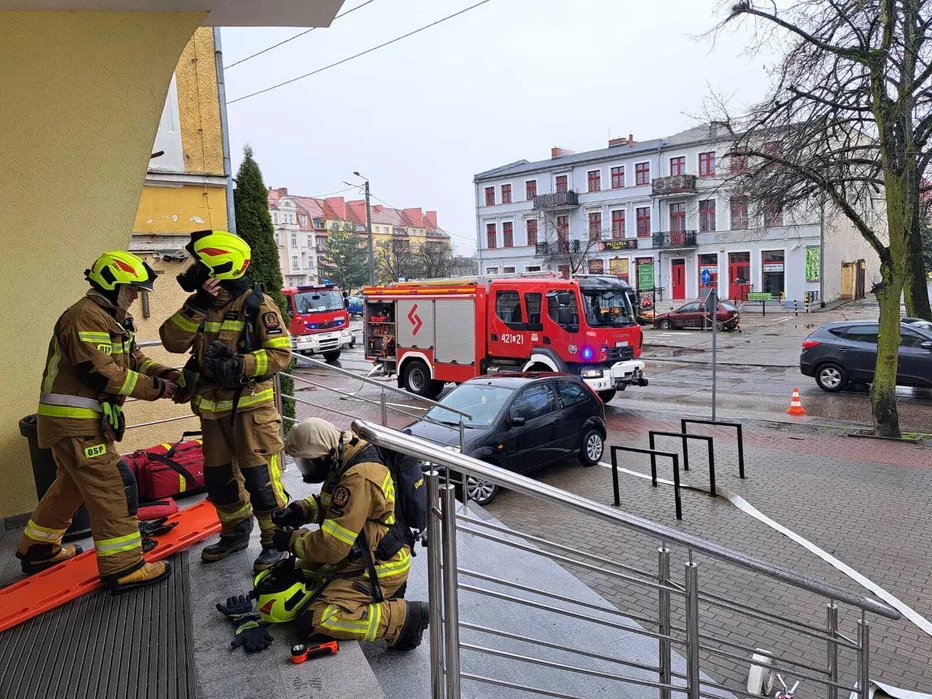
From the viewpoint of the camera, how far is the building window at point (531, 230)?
50.7 metres

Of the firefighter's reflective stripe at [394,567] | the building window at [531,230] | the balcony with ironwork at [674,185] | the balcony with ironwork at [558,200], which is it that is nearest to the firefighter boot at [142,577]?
the firefighter's reflective stripe at [394,567]

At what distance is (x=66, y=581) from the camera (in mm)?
3959

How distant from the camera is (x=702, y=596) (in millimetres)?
3400

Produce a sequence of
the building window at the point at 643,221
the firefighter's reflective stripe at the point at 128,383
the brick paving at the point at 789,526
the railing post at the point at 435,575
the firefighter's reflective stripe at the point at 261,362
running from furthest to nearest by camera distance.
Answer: the building window at the point at 643,221, the brick paving at the point at 789,526, the firefighter's reflective stripe at the point at 261,362, the firefighter's reflective stripe at the point at 128,383, the railing post at the point at 435,575

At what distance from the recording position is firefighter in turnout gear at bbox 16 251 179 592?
3805mm

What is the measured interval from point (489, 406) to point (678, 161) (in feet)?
129

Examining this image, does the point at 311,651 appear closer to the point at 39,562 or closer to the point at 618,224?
the point at 39,562

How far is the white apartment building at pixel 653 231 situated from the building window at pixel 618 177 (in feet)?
0.23

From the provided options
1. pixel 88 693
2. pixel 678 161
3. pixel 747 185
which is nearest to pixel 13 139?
pixel 88 693

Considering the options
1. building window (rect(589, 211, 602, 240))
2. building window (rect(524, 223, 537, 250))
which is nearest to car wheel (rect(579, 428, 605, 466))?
building window (rect(589, 211, 602, 240))

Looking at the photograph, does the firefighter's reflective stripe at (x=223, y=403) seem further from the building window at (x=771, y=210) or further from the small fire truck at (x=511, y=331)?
the building window at (x=771, y=210)

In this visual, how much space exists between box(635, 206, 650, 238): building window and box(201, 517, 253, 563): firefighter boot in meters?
44.8

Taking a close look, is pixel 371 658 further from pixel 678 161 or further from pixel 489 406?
pixel 678 161

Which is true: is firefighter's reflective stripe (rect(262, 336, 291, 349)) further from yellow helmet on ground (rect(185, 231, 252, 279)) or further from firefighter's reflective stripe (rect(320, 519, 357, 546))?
firefighter's reflective stripe (rect(320, 519, 357, 546))
